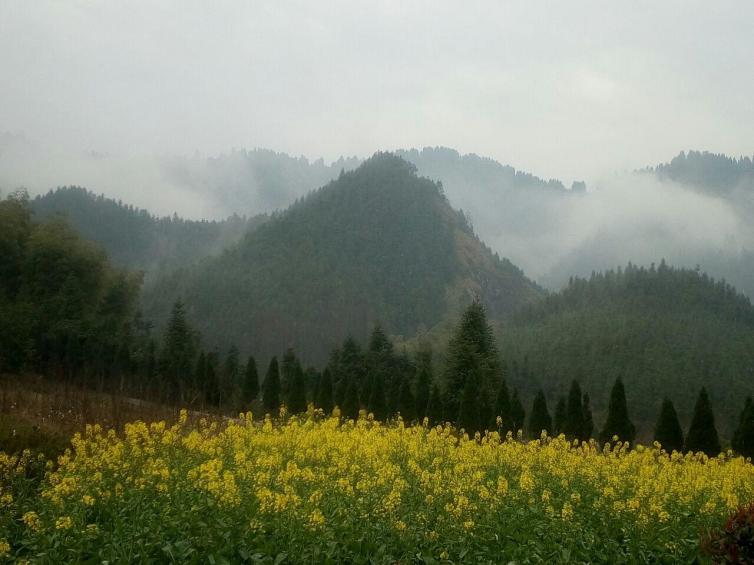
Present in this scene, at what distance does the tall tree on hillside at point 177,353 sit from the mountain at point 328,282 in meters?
65.7

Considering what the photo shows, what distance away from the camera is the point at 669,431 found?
27156mm

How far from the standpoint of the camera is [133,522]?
711 cm

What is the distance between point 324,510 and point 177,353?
46533mm

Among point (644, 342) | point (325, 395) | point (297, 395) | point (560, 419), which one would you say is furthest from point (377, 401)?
point (644, 342)

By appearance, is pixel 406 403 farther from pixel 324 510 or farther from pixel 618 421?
pixel 324 510

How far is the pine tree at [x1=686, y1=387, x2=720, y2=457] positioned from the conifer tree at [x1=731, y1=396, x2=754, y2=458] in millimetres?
1065

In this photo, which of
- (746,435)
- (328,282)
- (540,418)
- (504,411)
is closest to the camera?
Answer: (746,435)

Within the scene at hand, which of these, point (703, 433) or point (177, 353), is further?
point (177, 353)

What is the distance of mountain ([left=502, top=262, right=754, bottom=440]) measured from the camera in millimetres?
84438

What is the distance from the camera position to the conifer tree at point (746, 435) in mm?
26281

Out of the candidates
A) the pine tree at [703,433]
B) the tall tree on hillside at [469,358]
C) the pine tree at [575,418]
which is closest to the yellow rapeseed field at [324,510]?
the pine tree at [703,433]

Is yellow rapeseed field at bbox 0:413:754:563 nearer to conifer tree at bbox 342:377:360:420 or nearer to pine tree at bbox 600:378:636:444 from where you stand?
pine tree at bbox 600:378:636:444

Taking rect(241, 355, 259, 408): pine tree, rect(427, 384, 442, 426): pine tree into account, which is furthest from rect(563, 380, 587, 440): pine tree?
rect(241, 355, 259, 408): pine tree

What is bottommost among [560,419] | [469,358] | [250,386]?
[560,419]
